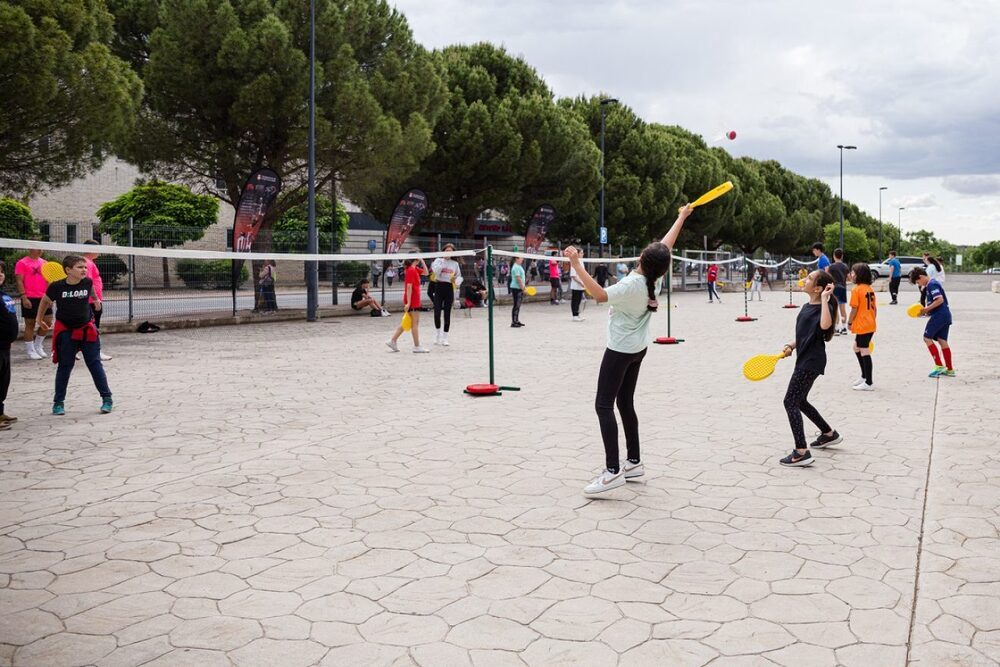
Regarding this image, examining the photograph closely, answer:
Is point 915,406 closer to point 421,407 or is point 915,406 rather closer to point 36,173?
point 421,407

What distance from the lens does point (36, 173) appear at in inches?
727

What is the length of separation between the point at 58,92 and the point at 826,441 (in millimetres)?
16070

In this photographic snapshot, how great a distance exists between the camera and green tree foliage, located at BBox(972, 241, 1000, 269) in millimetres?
180750

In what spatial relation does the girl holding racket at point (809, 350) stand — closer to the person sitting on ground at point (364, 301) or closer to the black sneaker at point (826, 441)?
the black sneaker at point (826, 441)

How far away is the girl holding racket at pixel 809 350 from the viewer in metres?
6.60

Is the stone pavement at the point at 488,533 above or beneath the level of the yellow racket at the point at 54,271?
beneath

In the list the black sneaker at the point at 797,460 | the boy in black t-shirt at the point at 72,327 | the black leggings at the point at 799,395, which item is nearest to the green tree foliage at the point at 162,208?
the boy in black t-shirt at the point at 72,327

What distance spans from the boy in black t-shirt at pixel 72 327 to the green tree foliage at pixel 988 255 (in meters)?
201

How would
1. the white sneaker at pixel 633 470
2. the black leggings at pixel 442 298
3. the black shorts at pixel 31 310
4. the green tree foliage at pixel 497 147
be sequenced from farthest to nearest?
the green tree foliage at pixel 497 147 < the black leggings at pixel 442 298 < the black shorts at pixel 31 310 < the white sneaker at pixel 633 470

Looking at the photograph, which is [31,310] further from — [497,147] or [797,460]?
[497,147]

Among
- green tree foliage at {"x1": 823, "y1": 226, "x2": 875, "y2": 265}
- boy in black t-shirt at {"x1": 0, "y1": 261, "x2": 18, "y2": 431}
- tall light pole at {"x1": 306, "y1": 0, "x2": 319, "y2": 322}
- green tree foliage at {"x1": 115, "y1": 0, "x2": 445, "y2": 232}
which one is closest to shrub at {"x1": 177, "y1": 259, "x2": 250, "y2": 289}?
tall light pole at {"x1": 306, "y1": 0, "x2": 319, "y2": 322}

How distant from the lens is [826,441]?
7113mm

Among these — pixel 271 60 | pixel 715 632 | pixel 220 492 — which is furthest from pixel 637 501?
pixel 271 60

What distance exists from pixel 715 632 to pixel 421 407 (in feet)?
19.4
